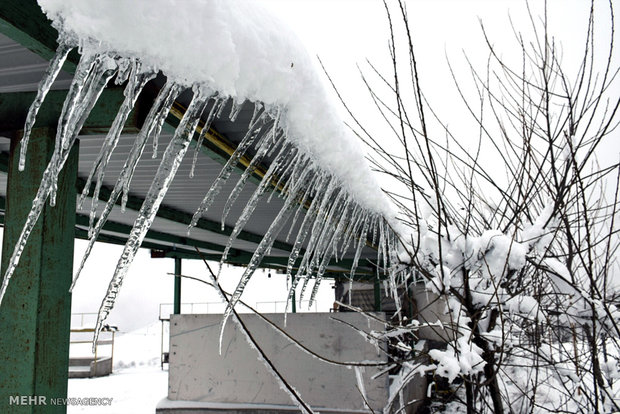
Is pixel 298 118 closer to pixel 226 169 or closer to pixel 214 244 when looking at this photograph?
pixel 226 169

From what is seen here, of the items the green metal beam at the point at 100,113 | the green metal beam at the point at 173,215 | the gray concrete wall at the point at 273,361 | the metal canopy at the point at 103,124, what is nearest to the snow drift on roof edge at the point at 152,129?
the metal canopy at the point at 103,124

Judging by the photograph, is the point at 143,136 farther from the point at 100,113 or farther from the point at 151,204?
the point at 100,113

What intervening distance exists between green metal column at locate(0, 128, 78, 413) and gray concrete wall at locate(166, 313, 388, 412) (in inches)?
212

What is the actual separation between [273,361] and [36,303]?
20.6 feet

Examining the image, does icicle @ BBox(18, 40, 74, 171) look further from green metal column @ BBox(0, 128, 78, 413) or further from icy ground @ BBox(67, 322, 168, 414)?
icy ground @ BBox(67, 322, 168, 414)

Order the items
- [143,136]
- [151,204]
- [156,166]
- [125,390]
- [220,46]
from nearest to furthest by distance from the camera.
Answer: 1. [220,46]
2. [143,136]
3. [151,204]
4. [156,166]
5. [125,390]

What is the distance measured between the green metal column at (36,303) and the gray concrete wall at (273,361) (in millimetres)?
5392

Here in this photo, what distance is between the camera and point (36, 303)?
6.56 ft

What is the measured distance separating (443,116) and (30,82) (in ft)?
7.72

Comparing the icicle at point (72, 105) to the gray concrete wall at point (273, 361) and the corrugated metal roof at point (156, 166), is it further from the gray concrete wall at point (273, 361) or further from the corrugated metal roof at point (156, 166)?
the gray concrete wall at point (273, 361)

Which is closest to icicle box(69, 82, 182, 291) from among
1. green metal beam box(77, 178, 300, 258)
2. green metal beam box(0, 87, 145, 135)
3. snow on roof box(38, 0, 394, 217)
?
A: snow on roof box(38, 0, 394, 217)

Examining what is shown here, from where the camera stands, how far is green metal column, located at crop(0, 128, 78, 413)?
78.1 inches

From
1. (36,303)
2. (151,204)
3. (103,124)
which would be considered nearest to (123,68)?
(151,204)

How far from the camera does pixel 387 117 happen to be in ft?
7.23
